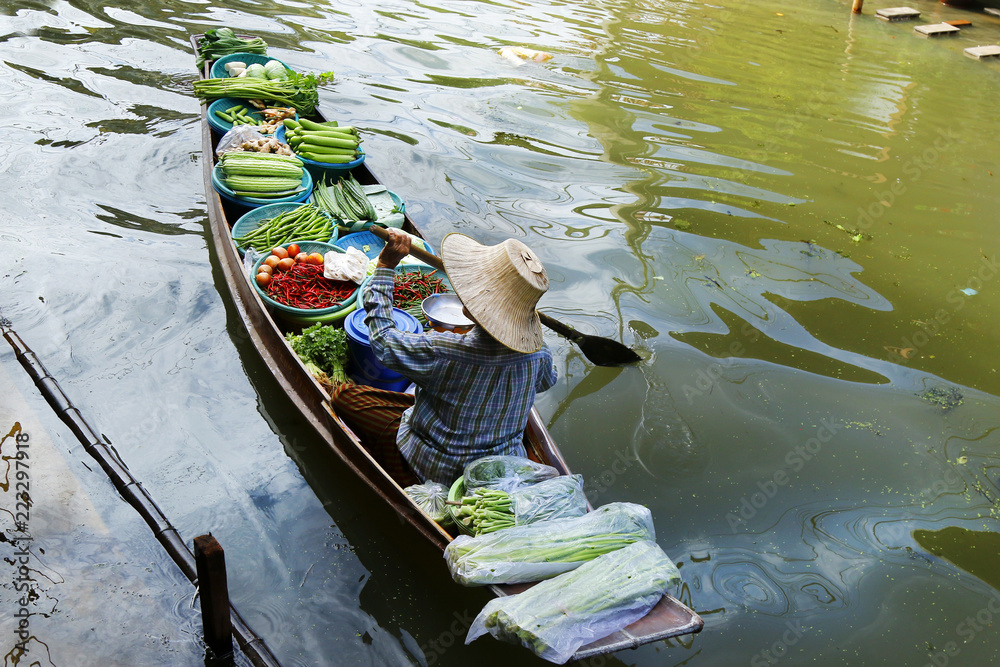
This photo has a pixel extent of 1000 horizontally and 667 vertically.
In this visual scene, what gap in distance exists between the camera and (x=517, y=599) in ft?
8.18

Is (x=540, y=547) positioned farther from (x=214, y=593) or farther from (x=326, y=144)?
(x=326, y=144)

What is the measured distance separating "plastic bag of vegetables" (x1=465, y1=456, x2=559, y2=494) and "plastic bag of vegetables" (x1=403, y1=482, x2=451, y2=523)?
15 centimetres

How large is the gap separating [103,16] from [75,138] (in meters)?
4.28

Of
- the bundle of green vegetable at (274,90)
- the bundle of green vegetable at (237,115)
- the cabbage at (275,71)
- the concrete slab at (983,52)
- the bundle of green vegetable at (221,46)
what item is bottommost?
the bundle of green vegetable at (237,115)

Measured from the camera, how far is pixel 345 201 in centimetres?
513

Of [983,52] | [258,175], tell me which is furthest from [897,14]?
[258,175]

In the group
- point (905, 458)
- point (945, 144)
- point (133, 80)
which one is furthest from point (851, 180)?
point (133, 80)

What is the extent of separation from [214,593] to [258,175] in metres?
3.35

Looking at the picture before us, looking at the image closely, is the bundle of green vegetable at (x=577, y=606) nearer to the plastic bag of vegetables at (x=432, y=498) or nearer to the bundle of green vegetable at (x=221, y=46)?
the plastic bag of vegetables at (x=432, y=498)

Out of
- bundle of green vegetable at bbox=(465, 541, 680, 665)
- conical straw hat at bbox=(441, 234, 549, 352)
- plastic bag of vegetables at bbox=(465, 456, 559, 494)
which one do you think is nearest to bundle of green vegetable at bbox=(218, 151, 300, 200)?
conical straw hat at bbox=(441, 234, 549, 352)

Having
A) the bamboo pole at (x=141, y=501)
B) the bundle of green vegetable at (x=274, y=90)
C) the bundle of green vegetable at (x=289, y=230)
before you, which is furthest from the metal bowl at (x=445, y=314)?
the bundle of green vegetable at (x=274, y=90)

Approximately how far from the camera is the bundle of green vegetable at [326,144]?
5477 millimetres

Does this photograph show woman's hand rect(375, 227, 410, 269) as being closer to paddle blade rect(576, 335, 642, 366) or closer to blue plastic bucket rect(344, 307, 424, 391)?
blue plastic bucket rect(344, 307, 424, 391)

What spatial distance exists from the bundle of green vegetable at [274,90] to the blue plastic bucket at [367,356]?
3165 mm
